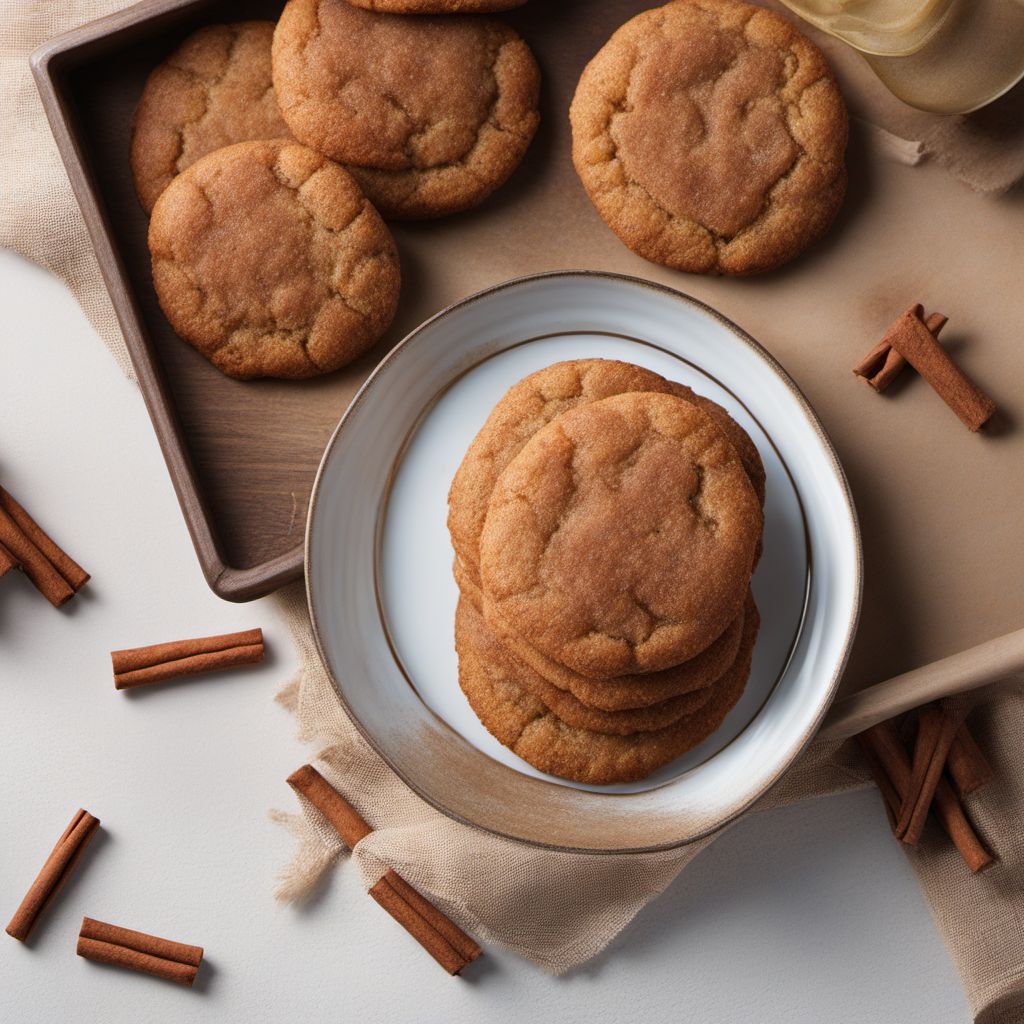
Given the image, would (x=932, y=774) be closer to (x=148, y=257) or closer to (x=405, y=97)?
(x=405, y=97)

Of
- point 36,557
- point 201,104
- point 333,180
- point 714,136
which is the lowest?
point 36,557

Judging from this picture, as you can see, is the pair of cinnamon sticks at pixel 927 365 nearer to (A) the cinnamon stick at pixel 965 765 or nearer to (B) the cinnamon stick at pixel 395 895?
(A) the cinnamon stick at pixel 965 765

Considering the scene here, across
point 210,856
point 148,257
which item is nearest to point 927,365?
point 148,257

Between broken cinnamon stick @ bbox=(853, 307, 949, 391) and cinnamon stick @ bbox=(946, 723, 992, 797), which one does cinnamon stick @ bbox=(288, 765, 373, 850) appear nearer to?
cinnamon stick @ bbox=(946, 723, 992, 797)

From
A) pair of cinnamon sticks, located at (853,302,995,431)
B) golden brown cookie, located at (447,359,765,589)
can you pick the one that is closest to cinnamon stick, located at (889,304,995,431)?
pair of cinnamon sticks, located at (853,302,995,431)

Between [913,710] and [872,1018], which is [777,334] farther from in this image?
[872,1018]

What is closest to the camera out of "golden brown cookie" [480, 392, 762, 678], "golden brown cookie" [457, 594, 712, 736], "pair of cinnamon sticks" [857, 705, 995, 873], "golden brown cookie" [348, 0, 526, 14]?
"golden brown cookie" [480, 392, 762, 678]

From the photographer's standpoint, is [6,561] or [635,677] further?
[6,561]
